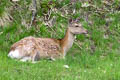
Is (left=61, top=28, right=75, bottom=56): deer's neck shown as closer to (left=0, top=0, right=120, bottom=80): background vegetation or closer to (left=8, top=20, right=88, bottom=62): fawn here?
(left=8, top=20, right=88, bottom=62): fawn

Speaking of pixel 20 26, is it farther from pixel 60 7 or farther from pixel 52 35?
pixel 60 7

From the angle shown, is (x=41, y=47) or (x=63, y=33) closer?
(x=41, y=47)

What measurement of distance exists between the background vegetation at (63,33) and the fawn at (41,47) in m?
0.30

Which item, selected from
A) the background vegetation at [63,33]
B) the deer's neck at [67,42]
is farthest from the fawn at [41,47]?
the background vegetation at [63,33]

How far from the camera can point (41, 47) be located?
1001cm

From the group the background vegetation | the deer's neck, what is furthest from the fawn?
the background vegetation

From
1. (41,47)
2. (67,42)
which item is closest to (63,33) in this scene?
(67,42)

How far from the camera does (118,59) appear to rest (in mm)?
10289

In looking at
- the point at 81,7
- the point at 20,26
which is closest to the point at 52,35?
the point at 20,26

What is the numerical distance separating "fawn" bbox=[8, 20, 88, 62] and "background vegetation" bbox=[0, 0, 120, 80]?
11.7 inches

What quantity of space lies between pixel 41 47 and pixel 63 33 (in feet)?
7.40

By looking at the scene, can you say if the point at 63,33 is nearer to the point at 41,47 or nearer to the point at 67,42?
the point at 67,42

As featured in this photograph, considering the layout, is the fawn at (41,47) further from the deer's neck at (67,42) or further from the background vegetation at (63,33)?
the background vegetation at (63,33)

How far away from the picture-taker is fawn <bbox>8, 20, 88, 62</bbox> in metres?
9.53
